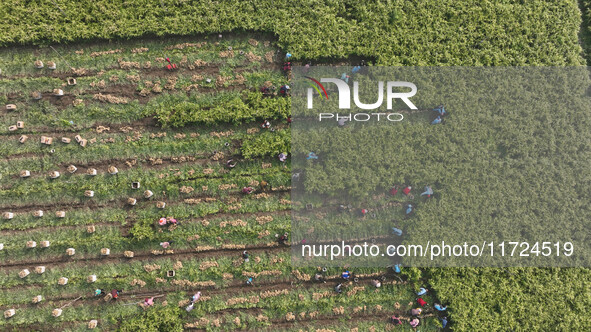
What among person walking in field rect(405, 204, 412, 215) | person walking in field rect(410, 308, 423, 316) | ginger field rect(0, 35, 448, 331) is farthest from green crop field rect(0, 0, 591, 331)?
person walking in field rect(405, 204, 412, 215)

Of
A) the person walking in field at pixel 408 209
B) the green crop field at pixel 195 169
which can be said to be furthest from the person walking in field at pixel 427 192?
the person walking in field at pixel 408 209

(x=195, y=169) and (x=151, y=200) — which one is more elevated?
(x=195, y=169)

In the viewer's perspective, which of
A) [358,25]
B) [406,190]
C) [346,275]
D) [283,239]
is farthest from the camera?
[358,25]

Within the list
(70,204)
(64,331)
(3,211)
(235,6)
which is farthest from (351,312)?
(3,211)

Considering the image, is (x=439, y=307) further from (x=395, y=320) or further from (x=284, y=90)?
(x=284, y=90)

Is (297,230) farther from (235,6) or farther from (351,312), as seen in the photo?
(235,6)

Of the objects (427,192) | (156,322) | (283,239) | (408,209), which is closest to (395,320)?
(408,209)

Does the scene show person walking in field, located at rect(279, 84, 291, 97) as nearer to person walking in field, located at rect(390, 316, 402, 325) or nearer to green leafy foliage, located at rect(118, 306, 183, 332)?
green leafy foliage, located at rect(118, 306, 183, 332)

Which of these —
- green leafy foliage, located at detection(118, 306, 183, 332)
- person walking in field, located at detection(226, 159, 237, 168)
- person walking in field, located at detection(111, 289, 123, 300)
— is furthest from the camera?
person walking in field, located at detection(226, 159, 237, 168)
